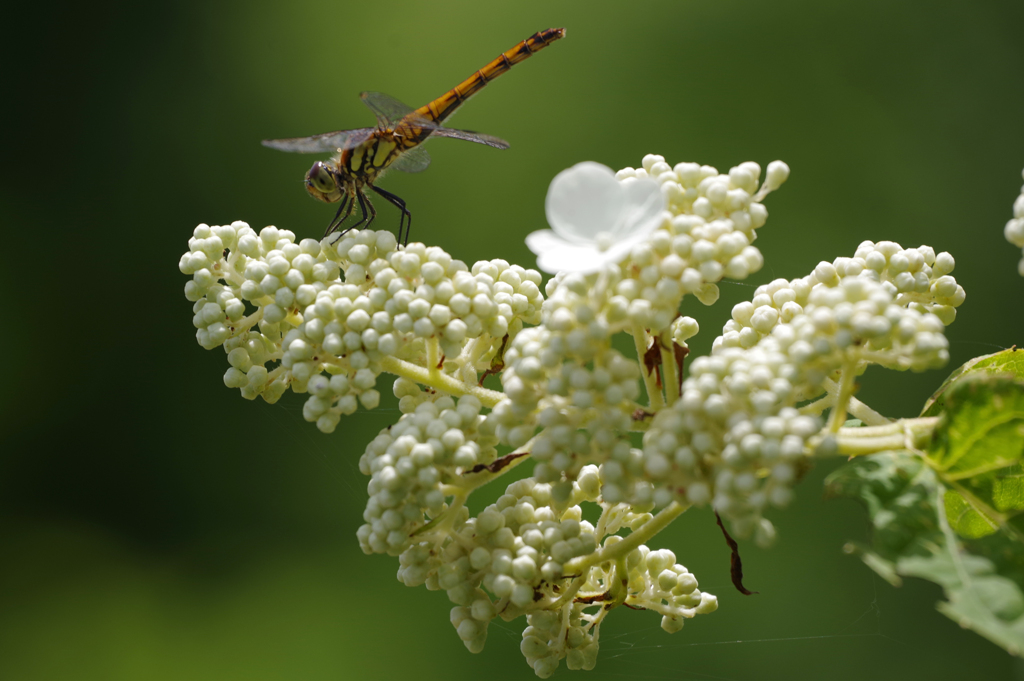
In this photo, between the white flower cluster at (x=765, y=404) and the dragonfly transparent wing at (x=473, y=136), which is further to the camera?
the dragonfly transparent wing at (x=473, y=136)

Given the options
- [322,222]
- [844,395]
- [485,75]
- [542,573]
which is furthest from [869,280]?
[322,222]

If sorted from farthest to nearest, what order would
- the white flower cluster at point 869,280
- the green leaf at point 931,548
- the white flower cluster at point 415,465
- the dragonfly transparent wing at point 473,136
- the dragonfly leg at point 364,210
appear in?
the dragonfly leg at point 364,210 → the dragonfly transparent wing at point 473,136 → the white flower cluster at point 869,280 → the white flower cluster at point 415,465 → the green leaf at point 931,548

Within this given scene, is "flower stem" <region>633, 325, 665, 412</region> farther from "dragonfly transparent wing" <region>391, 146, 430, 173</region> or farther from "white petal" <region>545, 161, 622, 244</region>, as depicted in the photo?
"dragonfly transparent wing" <region>391, 146, 430, 173</region>

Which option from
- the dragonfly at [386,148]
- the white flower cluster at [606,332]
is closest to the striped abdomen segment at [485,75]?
the dragonfly at [386,148]

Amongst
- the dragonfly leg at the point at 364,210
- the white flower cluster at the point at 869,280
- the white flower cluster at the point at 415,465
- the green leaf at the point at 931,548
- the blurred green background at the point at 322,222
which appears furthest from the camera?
the blurred green background at the point at 322,222

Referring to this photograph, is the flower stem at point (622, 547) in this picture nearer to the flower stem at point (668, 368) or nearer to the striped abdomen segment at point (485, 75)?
the flower stem at point (668, 368)

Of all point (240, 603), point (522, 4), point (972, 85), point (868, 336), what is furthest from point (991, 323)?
point (240, 603)

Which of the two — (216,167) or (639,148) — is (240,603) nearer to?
(216,167)
